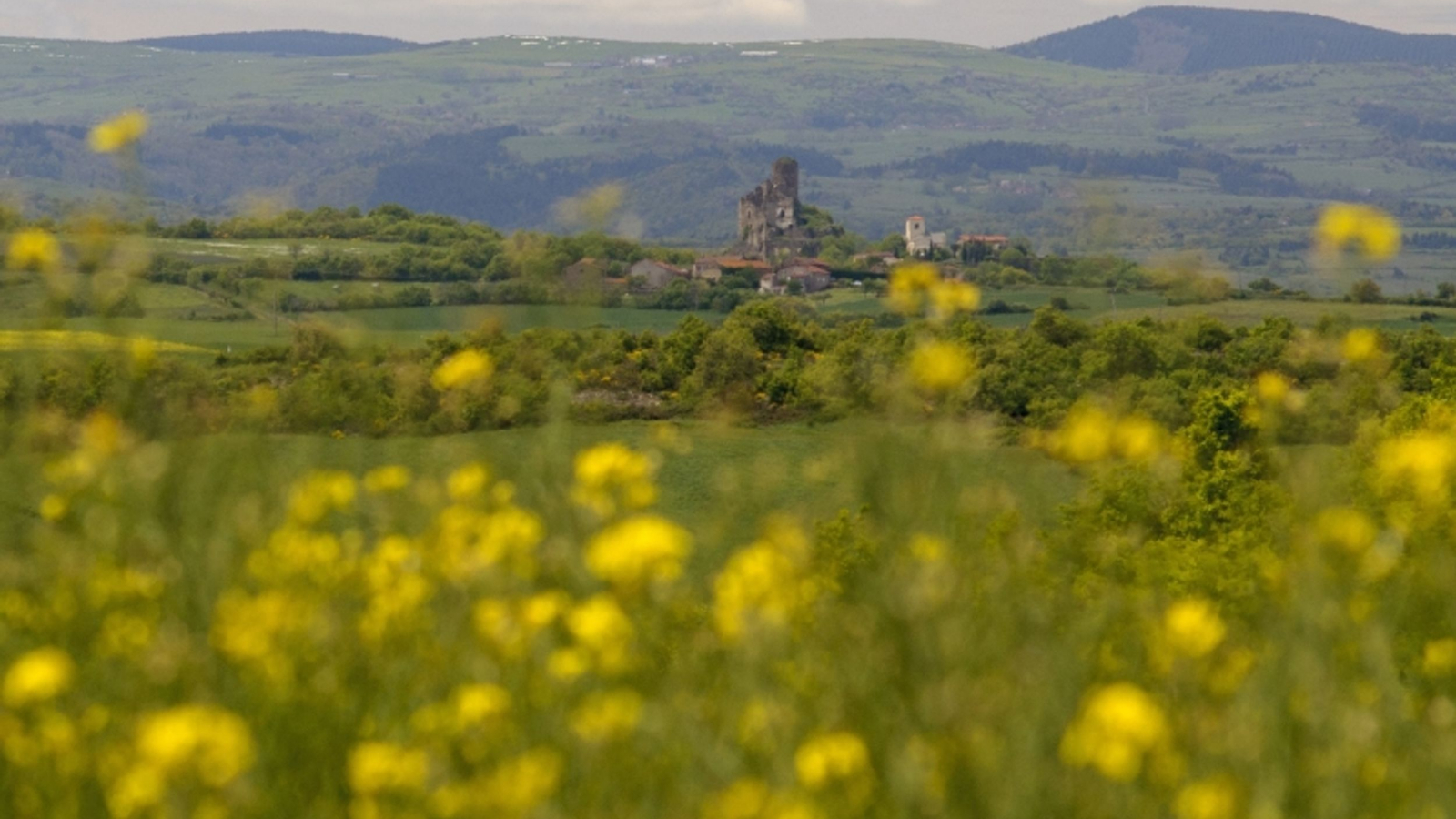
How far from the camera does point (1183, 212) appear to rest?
6.57 m

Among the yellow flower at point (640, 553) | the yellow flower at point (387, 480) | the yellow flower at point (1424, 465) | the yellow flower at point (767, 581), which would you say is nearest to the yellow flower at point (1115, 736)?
the yellow flower at point (767, 581)

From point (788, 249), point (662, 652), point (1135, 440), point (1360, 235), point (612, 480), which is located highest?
point (1360, 235)

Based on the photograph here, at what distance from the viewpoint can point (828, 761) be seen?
2.90m

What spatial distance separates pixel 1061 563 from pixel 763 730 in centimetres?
142

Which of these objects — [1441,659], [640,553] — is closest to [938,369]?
[640,553]

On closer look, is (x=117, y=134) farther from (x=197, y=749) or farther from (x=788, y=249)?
(x=788, y=249)

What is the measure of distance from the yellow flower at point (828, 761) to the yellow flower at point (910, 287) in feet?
6.57

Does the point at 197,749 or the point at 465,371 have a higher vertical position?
the point at 465,371

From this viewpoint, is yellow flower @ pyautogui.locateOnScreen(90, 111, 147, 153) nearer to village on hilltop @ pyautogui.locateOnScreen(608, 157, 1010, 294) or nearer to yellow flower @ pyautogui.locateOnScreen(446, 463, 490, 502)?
yellow flower @ pyautogui.locateOnScreen(446, 463, 490, 502)

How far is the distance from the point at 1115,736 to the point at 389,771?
1.23 m

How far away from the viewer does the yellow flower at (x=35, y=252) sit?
16.5 feet

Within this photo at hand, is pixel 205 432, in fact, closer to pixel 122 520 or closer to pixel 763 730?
pixel 122 520

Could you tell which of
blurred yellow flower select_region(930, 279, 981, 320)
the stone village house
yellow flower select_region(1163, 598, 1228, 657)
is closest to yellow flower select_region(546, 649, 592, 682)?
yellow flower select_region(1163, 598, 1228, 657)

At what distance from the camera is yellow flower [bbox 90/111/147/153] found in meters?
4.47
